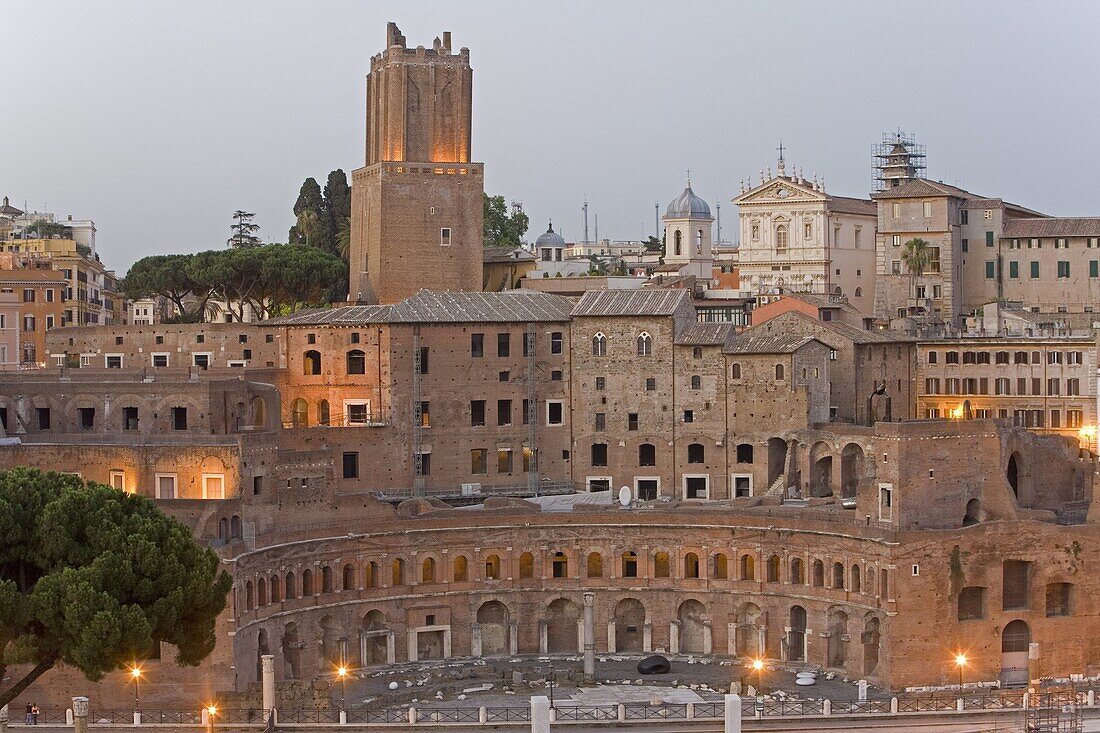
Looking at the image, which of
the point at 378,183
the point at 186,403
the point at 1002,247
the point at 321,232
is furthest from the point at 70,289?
the point at 1002,247

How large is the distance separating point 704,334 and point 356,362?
12353 millimetres

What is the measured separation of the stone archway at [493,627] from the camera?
226 ft

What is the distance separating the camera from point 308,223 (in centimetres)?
9769

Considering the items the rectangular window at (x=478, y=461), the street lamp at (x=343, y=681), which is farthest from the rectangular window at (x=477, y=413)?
the street lamp at (x=343, y=681)

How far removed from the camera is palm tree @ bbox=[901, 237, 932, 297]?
88250 mm

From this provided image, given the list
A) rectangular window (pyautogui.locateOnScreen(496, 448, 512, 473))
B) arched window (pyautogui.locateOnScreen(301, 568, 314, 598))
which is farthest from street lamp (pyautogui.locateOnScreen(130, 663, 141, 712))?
rectangular window (pyautogui.locateOnScreen(496, 448, 512, 473))

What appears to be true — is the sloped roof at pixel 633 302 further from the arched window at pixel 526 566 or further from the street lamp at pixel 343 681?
the street lamp at pixel 343 681

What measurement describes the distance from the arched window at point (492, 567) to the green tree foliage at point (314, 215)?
99.9 feet

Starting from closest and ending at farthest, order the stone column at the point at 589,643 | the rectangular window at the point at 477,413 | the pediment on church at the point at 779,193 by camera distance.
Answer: the stone column at the point at 589,643
the rectangular window at the point at 477,413
the pediment on church at the point at 779,193

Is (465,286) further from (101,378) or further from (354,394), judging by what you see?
(101,378)

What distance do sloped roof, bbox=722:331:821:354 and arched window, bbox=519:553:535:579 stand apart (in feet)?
35.1

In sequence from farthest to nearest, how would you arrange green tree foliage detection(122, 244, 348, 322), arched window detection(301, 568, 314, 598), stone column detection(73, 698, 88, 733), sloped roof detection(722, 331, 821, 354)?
green tree foliage detection(122, 244, 348, 322) < sloped roof detection(722, 331, 821, 354) < arched window detection(301, 568, 314, 598) < stone column detection(73, 698, 88, 733)

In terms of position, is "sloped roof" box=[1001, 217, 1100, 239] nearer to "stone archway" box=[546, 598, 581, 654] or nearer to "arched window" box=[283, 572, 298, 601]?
"stone archway" box=[546, 598, 581, 654]

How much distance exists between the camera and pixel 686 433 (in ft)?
245
